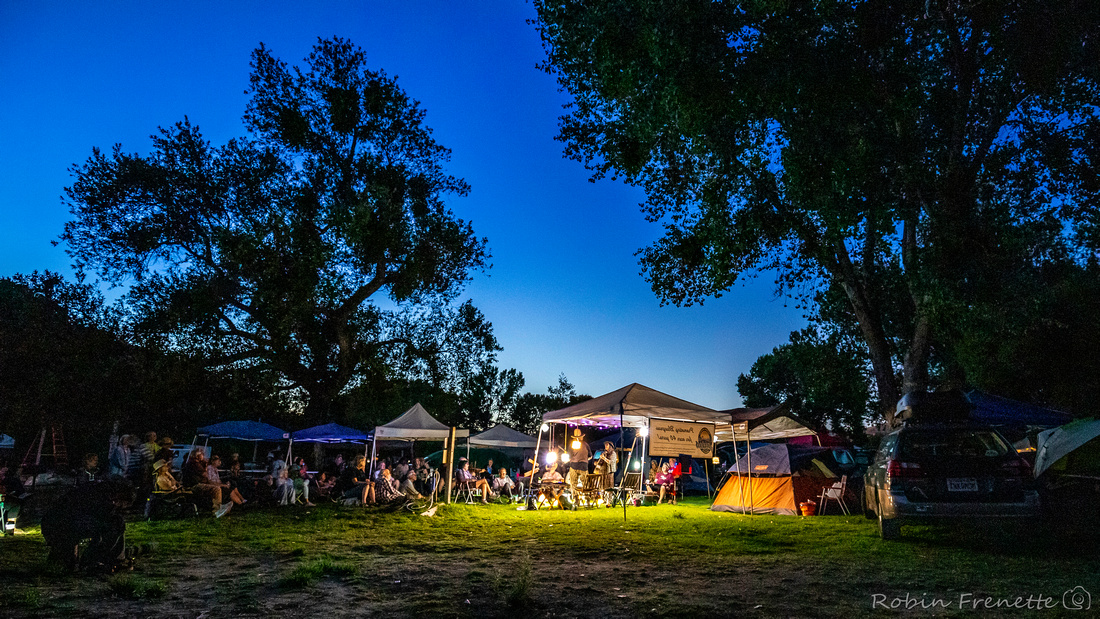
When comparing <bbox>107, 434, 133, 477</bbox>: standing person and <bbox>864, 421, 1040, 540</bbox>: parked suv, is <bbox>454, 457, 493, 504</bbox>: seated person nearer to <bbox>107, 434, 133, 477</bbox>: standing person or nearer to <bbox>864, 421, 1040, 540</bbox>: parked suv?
<bbox>107, 434, 133, 477</bbox>: standing person

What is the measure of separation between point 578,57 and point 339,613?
1293cm

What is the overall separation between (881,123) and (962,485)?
7.87 m

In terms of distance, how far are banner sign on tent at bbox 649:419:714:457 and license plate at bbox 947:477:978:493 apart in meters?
5.81

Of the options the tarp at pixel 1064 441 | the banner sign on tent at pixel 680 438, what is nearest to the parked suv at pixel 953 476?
the tarp at pixel 1064 441

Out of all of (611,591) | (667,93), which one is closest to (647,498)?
(667,93)

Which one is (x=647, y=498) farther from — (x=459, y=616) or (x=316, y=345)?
(x=459, y=616)

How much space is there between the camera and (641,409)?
12.3 m

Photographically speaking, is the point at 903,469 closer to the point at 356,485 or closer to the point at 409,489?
the point at 409,489

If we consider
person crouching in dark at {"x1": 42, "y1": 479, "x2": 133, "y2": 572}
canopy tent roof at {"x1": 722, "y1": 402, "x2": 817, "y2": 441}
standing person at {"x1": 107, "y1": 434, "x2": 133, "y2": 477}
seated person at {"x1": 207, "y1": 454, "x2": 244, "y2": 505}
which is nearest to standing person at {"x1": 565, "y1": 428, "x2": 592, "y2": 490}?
canopy tent roof at {"x1": 722, "y1": 402, "x2": 817, "y2": 441}

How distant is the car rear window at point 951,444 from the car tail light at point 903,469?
94 mm

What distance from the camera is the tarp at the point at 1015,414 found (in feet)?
46.9

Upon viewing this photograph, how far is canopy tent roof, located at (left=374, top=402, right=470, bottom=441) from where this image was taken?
16203 mm

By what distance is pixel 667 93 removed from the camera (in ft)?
35.9

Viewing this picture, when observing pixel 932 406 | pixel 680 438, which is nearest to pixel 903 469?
pixel 932 406
